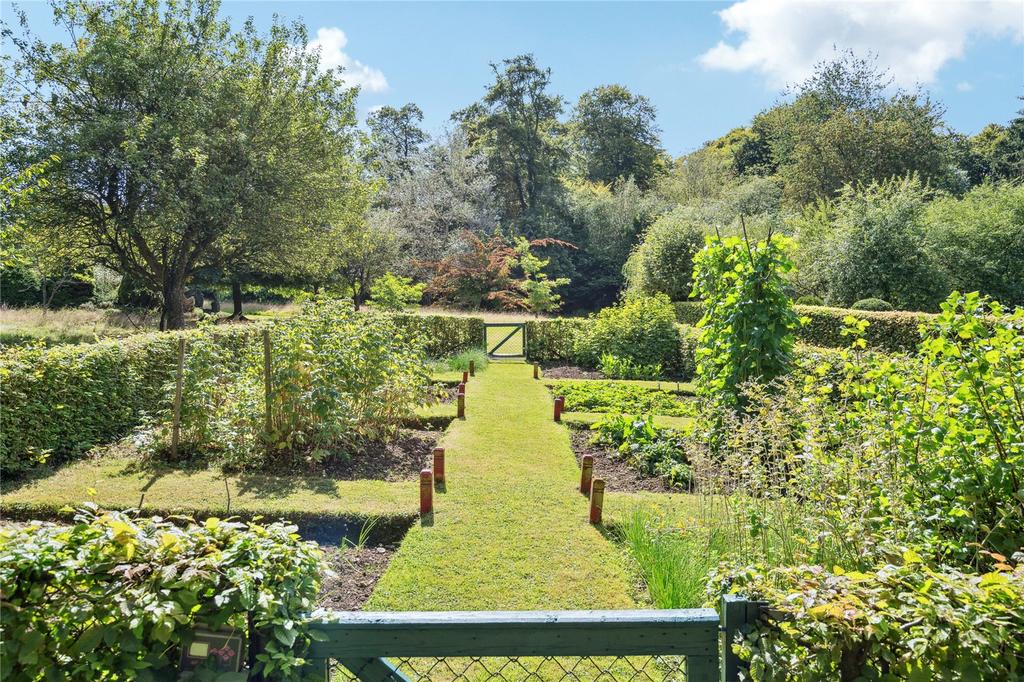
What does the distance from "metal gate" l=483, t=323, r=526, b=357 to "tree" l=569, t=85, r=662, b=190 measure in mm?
22196

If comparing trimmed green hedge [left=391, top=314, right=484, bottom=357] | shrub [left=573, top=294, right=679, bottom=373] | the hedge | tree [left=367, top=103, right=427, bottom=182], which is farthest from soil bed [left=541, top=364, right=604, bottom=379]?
tree [left=367, top=103, right=427, bottom=182]

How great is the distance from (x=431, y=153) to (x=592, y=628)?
114 feet

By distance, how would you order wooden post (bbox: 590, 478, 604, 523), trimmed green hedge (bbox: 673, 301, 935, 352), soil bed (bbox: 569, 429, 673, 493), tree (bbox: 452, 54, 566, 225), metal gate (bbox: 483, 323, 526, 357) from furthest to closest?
1. tree (bbox: 452, 54, 566, 225)
2. metal gate (bbox: 483, 323, 526, 357)
3. trimmed green hedge (bbox: 673, 301, 935, 352)
4. soil bed (bbox: 569, 429, 673, 493)
5. wooden post (bbox: 590, 478, 604, 523)

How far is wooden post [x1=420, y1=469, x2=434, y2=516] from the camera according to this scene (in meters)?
5.31

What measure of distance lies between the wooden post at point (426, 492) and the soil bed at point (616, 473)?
6.23 feet

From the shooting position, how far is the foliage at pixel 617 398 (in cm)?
939

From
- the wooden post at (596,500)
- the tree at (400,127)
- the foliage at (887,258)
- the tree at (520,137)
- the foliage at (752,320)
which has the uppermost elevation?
the tree at (400,127)

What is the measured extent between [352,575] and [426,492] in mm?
1140

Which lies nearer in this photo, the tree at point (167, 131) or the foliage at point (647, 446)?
the foliage at point (647, 446)

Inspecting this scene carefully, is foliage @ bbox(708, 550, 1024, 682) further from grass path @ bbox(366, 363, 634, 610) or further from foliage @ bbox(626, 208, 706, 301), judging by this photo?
foliage @ bbox(626, 208, 706, 301)

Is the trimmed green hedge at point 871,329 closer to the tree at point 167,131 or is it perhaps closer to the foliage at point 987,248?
the foliage at point 987,248

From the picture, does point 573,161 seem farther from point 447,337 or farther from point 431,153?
point 447,337

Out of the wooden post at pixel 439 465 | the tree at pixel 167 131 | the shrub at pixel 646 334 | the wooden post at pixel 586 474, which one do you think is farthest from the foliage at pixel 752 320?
the tree at pixel 167 131

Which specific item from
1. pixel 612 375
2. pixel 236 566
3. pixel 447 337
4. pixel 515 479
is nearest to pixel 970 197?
pixel 612 375
